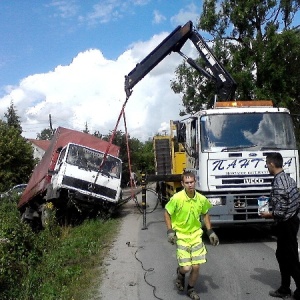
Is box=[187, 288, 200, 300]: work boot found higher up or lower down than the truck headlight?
lower down

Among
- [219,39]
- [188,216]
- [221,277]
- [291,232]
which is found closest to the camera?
[291,232]

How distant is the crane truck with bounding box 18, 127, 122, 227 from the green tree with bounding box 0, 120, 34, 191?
13.7 m

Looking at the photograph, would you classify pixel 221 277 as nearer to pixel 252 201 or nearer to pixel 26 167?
pixel 252 201

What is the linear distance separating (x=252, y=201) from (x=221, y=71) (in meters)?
5.29

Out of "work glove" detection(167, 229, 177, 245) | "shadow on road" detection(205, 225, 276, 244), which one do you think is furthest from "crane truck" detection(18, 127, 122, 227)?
"work glove" detection(167, 229, 177, 245)

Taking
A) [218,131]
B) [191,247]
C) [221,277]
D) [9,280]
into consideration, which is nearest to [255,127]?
[218,131]

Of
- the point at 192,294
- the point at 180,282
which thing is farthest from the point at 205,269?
the point at 192,294

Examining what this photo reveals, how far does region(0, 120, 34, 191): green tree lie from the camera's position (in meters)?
29.4

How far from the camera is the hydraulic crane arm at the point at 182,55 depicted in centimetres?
1333

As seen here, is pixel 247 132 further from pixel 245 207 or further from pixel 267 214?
pixel 267 214

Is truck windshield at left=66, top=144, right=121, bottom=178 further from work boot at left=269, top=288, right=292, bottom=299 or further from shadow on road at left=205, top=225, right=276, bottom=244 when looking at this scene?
work boot at left=269, top=288, right=292, bottom=299

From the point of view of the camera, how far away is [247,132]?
938 cm

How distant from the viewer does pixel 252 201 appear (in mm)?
9188

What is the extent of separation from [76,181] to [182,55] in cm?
503
